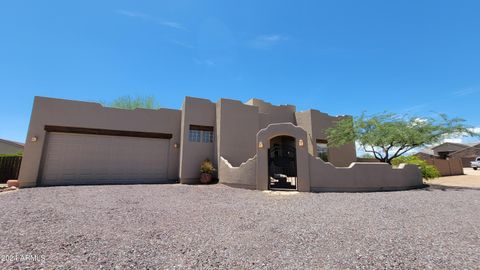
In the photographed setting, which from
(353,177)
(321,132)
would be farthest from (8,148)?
(353,177)

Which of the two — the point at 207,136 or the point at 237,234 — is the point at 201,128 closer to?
the point at 207,136

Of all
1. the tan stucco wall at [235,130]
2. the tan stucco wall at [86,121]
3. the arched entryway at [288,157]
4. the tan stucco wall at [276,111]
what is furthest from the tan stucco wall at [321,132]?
the tan stucco wall at [86,121]

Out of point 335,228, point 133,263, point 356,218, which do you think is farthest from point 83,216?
point 356,218

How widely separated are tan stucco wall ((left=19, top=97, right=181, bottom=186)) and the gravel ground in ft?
19.2

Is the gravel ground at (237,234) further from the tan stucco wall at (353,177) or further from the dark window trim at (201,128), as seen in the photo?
the dark window trim at (201,128)

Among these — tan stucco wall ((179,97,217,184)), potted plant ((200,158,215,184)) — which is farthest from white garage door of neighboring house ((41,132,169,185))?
potted plant ((200,158,215,184))

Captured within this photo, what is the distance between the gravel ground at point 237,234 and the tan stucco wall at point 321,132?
9377 millimetres

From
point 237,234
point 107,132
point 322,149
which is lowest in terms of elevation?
point 237,234

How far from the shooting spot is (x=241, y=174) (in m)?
11.0

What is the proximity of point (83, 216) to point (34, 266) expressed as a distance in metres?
2.74

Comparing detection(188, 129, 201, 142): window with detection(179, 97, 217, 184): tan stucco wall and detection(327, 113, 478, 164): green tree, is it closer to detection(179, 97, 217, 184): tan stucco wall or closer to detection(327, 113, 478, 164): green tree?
detection(179, 97, 217, 184): tan stucco wall

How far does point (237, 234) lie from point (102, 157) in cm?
1180

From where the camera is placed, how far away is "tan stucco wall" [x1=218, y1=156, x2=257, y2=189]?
10438 millimetres

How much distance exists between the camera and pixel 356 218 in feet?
18.0
